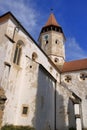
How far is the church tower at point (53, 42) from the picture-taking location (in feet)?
90.3

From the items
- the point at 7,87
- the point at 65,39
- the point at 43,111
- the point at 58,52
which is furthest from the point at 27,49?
the point at 65,39

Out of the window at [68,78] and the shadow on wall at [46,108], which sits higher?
the window at [68,78]

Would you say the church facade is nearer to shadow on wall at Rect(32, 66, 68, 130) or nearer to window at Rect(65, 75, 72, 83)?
shadow on wall at Rect(32, 66, 68, 130)

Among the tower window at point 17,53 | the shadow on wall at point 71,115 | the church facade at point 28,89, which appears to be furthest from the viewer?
the shadow on wall at point 71,115

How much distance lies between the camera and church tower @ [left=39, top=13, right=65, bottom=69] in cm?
2753

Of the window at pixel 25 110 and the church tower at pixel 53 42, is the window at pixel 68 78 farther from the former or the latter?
the window at pixel 25 110

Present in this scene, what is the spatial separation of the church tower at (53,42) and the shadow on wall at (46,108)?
972 cm

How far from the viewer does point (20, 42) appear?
14.7 m

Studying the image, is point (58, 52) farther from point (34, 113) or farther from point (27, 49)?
point (34, 113)

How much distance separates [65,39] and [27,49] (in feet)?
58.8

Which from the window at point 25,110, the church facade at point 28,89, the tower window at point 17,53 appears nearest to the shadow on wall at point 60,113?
the church facade at point 28,89

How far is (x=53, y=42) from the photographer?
93.6 feet

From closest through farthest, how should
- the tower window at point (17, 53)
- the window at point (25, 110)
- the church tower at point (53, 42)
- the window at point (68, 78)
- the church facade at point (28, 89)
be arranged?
the church facade at point (28, 89), the window at point (25, 110), the tower window at point (17, 53), the window at point (68, 78), the church tower at point (53, 42)

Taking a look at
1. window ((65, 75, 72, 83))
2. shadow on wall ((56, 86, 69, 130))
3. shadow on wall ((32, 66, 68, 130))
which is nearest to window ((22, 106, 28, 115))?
shadow on wall ((32, 66, 68, 130))
